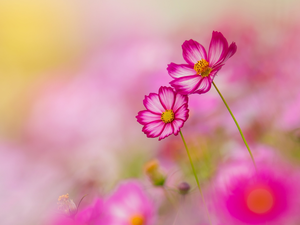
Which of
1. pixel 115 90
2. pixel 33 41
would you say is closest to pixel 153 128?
pixel 115 90

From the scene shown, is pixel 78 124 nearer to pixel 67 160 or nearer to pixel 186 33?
pixel 67 160

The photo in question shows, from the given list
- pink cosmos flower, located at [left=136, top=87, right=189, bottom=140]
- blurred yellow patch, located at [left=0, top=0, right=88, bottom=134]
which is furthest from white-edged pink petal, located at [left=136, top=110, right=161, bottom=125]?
blurred yellow patch, located at [left=0, top=0, right=88, bottom=134]

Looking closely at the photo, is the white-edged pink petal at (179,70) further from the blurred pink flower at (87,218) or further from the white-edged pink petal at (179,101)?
the blurred pink flower at (87,218)

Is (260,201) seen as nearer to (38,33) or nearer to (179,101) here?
(179,101)

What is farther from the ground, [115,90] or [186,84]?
[115,90]

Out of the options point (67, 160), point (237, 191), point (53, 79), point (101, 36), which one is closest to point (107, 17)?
point (101, 36)

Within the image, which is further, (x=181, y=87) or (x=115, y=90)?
(x=115, y=90)

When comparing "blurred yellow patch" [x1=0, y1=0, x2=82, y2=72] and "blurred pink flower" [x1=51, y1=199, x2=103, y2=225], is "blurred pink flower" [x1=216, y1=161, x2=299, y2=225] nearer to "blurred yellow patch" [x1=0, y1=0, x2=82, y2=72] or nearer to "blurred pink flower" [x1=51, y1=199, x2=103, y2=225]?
"blurred pink flower" [x1=51, y1=199, x2=103, y2=225]
